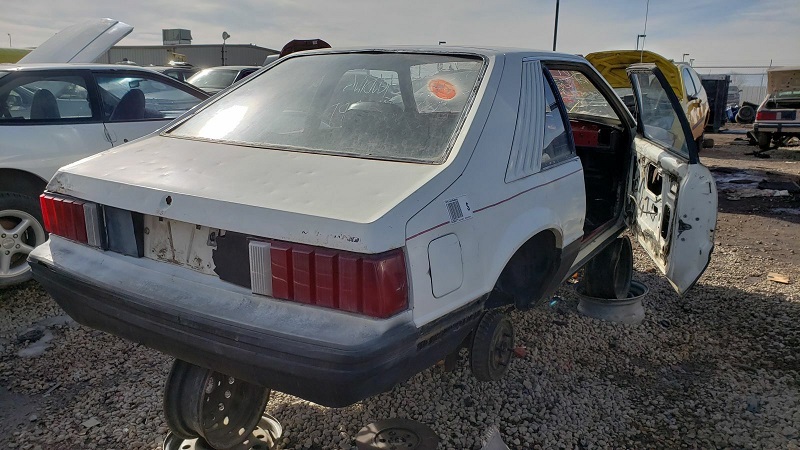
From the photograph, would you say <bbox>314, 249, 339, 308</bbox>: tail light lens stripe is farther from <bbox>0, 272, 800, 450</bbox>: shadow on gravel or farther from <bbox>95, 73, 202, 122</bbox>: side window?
<bbox>95, 73, 202, 122</bbox>: side window

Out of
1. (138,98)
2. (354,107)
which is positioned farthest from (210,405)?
(138,98)

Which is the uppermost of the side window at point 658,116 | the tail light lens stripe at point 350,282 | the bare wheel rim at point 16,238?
the side window at point 658,116

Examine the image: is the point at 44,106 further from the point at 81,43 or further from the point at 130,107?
the point at 81,43

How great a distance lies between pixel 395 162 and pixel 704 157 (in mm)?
11886

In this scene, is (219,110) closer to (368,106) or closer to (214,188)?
(368,106)

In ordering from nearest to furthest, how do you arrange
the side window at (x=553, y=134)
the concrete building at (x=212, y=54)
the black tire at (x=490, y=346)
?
the black tire at (x=490, y=346) → the side window at (x=553, y=134) → the concrete building at (x=212, y=54)

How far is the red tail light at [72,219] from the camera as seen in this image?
2254mm

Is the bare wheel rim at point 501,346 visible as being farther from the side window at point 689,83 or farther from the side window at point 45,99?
the side window at point 689,83

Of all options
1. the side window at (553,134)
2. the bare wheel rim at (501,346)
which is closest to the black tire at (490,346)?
the bare wheel rim at (501,346)

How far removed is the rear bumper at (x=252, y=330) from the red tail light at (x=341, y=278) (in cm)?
4

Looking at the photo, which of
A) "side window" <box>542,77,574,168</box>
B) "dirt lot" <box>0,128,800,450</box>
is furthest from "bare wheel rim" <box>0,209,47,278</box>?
"side window" <box>542,77,574,168</box>

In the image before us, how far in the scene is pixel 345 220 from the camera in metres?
1.72

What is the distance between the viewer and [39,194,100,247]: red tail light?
2.25m

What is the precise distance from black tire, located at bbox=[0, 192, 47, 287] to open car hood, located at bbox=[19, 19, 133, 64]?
2.16 m
